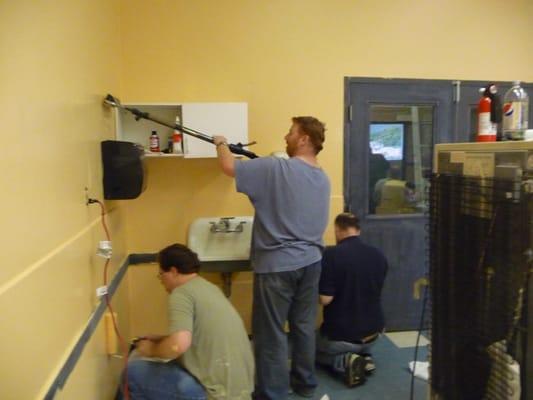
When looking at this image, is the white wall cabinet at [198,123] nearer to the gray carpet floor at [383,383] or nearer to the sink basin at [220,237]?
the sink basin at [220,237]

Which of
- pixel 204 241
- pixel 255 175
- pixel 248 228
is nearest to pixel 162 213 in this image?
pixel 204 241

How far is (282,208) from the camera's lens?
85.8 inches

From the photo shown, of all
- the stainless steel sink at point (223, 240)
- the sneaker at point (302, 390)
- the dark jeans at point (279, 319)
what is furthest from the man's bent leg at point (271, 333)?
the stainless steel sink at point (223, 240)

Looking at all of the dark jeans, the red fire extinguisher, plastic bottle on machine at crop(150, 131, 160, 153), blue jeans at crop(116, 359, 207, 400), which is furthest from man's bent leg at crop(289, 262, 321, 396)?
plastic bottle on machine at crop(150, 131, 160, 153)

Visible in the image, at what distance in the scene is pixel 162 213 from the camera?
2.89 m

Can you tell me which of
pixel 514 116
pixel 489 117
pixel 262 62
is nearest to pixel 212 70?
pixel 262 62

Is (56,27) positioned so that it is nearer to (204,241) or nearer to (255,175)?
(255,175)

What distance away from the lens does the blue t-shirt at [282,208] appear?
2160 millimetres

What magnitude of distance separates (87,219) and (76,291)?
13.4 inches

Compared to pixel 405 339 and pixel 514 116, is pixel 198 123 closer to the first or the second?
pixel 514 116

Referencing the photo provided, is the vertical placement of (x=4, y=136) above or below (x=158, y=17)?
below

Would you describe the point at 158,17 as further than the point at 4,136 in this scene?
Yes

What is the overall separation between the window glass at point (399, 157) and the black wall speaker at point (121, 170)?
167cm

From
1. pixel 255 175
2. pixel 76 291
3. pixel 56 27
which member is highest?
pixel 56 27
